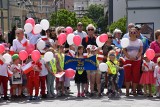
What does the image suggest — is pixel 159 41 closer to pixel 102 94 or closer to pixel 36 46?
pixel 102 94

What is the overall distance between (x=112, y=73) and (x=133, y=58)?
2.49ft

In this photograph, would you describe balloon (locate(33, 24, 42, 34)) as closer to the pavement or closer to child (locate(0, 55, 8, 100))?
child (locate(0, 55, 8, 100))

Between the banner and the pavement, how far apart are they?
864 millimetres

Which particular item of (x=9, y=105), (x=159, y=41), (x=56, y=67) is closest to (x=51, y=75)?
(x=56, y=67)

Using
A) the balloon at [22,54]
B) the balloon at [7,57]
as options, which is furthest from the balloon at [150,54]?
the balloon at [7,57]

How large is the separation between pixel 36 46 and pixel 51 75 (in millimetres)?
931

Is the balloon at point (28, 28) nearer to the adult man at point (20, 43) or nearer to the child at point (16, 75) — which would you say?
the adult man at point (20, 43)

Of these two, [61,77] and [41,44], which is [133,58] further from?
[41,44]

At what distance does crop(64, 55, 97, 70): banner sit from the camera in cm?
1212

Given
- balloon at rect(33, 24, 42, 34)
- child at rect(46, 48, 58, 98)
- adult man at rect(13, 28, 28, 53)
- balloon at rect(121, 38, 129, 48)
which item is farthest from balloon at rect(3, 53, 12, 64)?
balloon at rect(121, 38, 129, 48)

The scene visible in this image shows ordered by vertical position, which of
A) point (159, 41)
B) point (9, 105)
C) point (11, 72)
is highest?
point (159, 41)

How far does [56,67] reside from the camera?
1212 cm

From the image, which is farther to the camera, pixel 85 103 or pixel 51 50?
pixel 51 50

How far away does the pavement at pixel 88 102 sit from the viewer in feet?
34.8
